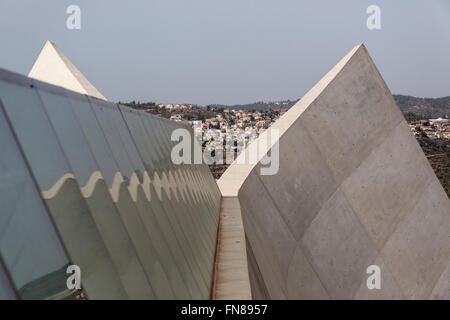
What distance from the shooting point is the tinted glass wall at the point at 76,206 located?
1.82 metres

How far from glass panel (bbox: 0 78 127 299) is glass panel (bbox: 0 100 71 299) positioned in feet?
0.19

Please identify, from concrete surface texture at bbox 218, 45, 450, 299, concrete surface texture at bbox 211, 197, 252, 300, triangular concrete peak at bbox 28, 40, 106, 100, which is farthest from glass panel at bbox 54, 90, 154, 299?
triangular concrete peak at bbox 28, 40, 106, 100

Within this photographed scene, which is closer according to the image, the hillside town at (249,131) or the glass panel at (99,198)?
the glass panel at (99,198)

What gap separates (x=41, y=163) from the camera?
2.14m

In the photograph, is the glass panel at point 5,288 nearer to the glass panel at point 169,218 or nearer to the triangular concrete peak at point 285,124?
the glass panel at point 169,218

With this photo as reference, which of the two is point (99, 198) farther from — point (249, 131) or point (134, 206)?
point (249, 131)

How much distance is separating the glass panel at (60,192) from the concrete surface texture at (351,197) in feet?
32.3

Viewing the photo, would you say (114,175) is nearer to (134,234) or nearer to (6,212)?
(134,234)

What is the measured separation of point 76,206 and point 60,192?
0.16 meters

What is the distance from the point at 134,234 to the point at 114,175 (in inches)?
20.7

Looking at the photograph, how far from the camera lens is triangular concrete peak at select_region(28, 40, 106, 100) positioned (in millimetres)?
19281

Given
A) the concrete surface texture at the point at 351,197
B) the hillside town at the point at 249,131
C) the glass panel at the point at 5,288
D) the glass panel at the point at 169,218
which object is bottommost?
the hillside town at the point at 249,131

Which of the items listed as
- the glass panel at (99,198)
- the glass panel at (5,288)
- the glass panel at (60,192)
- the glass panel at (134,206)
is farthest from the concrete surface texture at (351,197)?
the glass panel at (5,288)
